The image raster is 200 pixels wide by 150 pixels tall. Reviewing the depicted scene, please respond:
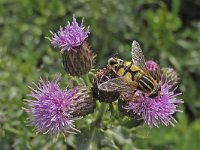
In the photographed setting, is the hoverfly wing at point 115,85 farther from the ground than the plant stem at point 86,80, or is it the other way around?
the plant stem at point 86,80

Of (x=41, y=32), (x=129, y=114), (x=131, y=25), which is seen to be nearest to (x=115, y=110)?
(x=129, y=114)

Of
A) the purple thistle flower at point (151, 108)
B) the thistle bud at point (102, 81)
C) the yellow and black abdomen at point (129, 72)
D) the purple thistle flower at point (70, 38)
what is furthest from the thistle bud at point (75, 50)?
the purple thistle flower at point (151, 108)

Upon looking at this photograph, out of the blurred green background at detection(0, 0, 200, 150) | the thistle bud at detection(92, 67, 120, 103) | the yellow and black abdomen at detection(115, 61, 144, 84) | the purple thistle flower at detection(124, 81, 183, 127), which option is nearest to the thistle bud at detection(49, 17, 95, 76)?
the thistle bud at detection(92, 67, 120, 103)

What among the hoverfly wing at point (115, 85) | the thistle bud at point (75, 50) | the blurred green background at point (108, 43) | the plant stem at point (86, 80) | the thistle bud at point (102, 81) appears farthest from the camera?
the blurred green background at point (108, 43)

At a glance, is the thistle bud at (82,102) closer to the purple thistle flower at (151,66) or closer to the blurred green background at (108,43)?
the purple thistle flower at (151,66)

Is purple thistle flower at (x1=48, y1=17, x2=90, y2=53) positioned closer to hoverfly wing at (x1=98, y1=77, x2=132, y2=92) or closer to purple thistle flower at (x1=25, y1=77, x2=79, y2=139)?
purple thistle flower at (x1=25, y1=77, x2=79, y2=139)

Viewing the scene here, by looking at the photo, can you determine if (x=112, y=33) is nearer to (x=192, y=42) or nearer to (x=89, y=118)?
(x=192, y=42)

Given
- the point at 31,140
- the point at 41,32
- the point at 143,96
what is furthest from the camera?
the point at 41,32
